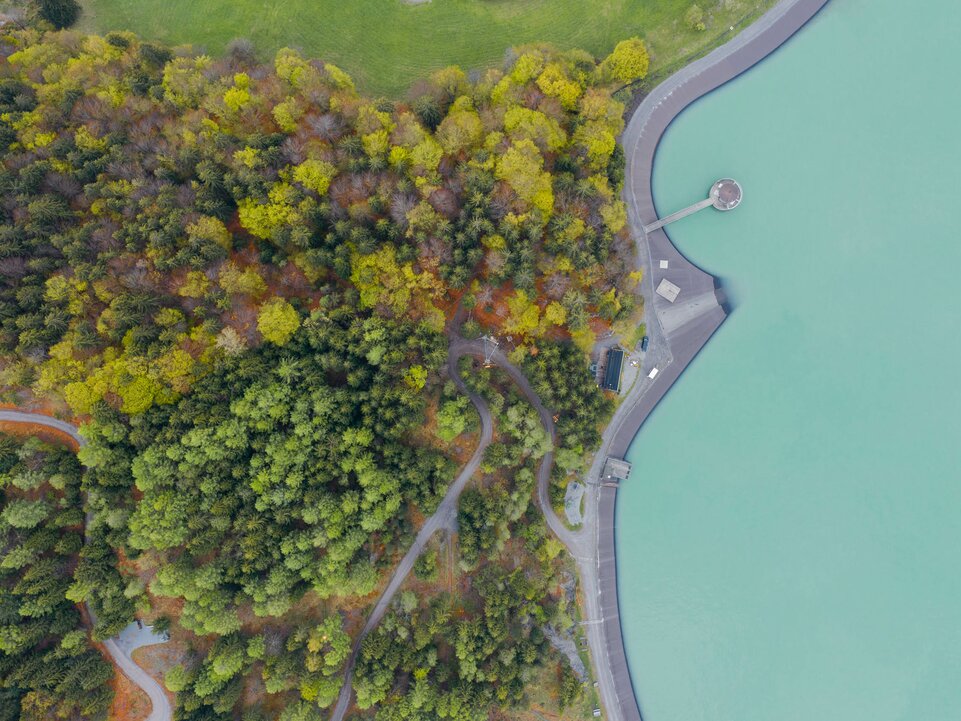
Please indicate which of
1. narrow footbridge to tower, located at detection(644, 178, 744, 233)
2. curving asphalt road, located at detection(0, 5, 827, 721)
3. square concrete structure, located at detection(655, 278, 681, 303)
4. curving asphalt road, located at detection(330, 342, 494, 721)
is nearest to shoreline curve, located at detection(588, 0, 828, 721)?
curving asphalt road, located at detection(0, 5, 827, 721)

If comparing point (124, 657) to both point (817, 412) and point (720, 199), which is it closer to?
point (817, 412)

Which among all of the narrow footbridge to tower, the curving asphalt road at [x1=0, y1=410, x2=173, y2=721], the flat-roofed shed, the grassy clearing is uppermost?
the grassy clearing

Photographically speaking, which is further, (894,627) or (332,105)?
(894,627)

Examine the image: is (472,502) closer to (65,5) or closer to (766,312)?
(766,312)

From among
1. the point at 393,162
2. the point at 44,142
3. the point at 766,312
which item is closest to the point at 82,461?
the point at 44,142

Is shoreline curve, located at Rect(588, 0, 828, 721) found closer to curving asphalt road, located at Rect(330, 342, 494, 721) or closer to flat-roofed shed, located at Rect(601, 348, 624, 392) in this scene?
flat-roofed shed, located at Rect(601, 348, 624, 392)

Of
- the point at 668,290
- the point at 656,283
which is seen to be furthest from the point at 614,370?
the point at 656,283
